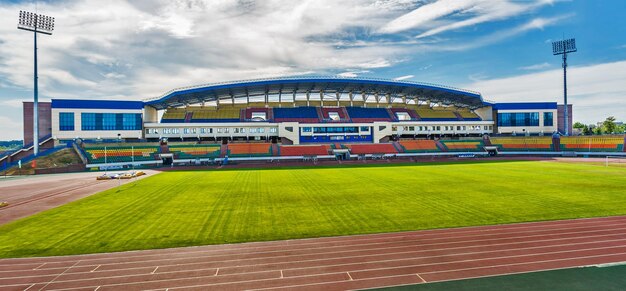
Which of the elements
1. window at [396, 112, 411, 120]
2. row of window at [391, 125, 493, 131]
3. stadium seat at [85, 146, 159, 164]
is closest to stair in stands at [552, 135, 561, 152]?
row of window at [391, 125, 493, 131]

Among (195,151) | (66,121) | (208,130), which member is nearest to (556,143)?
(208,130)

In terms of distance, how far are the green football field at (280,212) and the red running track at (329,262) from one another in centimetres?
107

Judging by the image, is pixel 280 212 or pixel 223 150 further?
pixel 223 150

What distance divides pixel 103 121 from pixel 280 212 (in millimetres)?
55796

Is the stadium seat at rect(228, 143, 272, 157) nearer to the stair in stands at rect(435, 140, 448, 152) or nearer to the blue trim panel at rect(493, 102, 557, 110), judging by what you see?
the stair in stands at rect(435, 140, 448, 152)

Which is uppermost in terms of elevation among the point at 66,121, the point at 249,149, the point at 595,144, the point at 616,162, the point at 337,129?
the point at 66,121

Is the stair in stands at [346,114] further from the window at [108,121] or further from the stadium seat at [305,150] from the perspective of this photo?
the window at [108,121]

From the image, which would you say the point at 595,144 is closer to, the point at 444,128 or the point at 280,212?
the point at 444,128

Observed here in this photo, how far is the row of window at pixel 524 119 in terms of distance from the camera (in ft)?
235

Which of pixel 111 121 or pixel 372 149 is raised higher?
pixel 111 121

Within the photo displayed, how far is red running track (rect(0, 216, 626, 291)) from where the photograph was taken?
8.91 meters

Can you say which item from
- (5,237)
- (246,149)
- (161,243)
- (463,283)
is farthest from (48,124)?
(463,283)

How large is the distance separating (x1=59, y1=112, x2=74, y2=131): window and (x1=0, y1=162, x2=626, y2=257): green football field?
4158cm

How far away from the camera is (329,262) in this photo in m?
10.1
